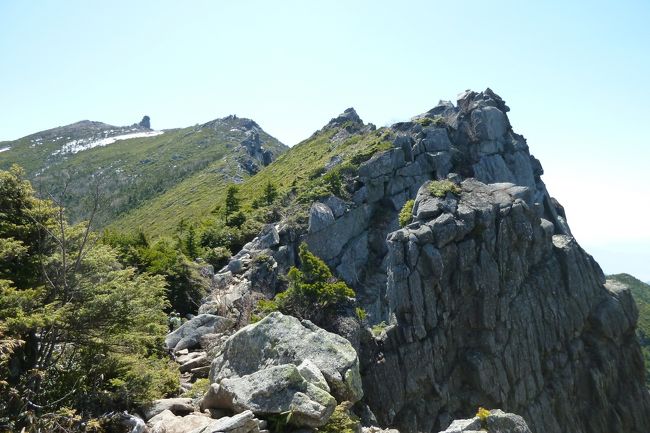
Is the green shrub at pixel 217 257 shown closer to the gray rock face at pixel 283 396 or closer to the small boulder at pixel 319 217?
the small boulder at pixel 319 217

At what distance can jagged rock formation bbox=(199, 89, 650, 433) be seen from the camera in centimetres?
3262

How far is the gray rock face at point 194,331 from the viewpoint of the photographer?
20.2 m

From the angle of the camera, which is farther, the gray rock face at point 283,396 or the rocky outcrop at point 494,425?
the rocky outcrop at point 494,425

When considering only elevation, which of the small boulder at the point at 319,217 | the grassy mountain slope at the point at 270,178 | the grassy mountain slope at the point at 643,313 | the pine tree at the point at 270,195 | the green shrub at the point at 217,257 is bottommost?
the grassy mountain slope at the point at 643,313

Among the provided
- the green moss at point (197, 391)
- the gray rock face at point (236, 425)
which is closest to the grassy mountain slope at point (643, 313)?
the green moss at point (197, 391)

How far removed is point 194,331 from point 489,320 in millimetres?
25793

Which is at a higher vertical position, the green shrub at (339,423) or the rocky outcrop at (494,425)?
the green shrub at (339,423)

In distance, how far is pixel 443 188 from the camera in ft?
132

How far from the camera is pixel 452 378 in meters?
34.7

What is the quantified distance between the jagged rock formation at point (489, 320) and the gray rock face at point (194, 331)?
4815mm

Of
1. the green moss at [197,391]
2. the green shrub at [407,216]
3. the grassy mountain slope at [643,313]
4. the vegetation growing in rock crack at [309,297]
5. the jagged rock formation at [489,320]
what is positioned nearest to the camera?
the green moss at [197,391]

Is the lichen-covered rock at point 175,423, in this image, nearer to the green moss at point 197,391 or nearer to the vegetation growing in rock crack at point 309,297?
the green moss at point 197,391

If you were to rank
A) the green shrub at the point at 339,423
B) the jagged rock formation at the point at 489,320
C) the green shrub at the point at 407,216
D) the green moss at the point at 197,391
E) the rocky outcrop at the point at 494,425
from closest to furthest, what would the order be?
1. the green shrub at the point at 339,423
2. the rocky outcrop at the point at 494,425
3. the green moss at the point at 197,391
4. the jagged rock formation at the point at 489,320
5. the green shrub at the point at 407,216

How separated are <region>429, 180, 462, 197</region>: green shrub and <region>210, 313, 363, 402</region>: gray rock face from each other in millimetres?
27919
